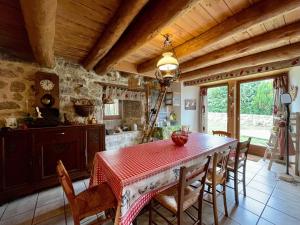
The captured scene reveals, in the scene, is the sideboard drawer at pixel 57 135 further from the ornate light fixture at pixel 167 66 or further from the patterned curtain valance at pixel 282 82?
the patterned curtain valance at pixel 282 82

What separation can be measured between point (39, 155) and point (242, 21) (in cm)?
330

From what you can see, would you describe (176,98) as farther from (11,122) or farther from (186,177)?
(11,122)

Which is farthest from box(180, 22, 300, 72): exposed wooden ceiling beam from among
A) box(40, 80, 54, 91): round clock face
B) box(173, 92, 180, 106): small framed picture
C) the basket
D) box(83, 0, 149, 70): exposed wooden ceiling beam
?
box(40, 80, 54, 91): round clock face

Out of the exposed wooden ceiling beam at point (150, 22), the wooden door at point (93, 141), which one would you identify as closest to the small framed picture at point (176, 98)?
the wooden door at point (93, 141)

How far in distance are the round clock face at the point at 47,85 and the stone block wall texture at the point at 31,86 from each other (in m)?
0.17

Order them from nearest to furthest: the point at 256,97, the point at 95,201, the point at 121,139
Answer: the point at 95,201
the point at 121,139
the point at 256,97

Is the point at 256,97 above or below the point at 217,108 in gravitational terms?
above

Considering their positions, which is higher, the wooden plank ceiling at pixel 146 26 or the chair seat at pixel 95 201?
the wooden plank ceiling at pixel 146 26

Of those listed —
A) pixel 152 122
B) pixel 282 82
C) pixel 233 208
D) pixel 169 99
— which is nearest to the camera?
pixel 233 208

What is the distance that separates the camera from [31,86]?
9.37 ft

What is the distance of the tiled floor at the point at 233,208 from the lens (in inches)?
74.4

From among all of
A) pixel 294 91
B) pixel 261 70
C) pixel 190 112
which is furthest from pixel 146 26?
pixel 190 112

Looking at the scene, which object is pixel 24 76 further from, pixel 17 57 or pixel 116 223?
pixel 116 223

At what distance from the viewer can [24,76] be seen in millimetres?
2781
